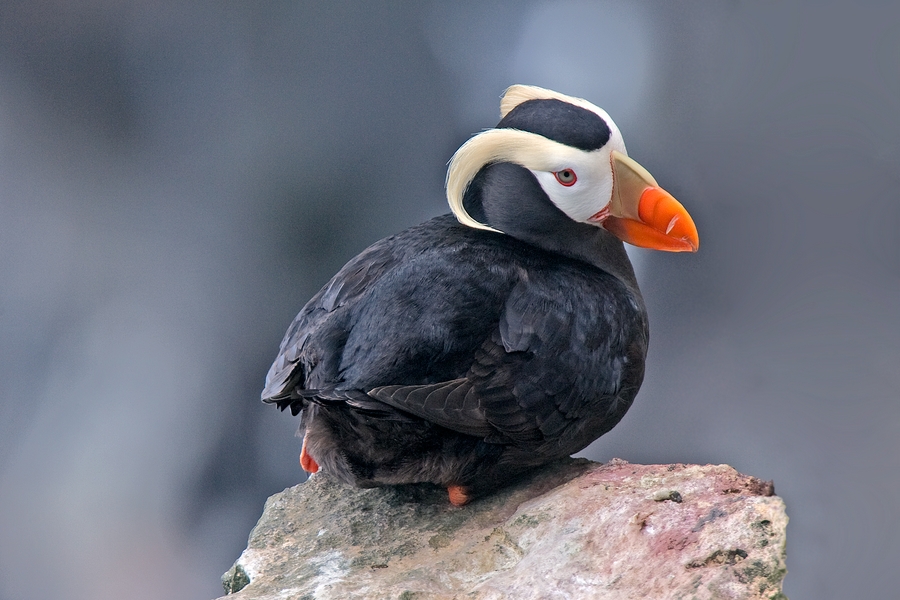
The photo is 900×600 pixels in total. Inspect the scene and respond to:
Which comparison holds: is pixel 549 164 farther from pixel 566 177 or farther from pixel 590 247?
pixel 590 247

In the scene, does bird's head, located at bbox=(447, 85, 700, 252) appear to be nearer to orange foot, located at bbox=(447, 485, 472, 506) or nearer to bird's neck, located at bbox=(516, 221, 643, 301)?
bird's neck, located at bbox=(516, 221, 643, 301)

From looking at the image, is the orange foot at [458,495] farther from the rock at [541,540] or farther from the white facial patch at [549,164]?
the white facial patch at [549,164]

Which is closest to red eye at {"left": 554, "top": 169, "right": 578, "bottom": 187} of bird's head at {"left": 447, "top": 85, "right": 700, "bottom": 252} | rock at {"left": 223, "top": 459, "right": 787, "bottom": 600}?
bird's head at {"left": 447, "top": 85, "right": 700, "bottom": 252}

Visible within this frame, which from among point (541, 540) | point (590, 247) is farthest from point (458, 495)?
point (590, 247)

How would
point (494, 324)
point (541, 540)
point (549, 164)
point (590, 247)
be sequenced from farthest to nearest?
1. point (590, 247)
2. point (549, 164)
3. point (494, 324)
4. point (541, 540)

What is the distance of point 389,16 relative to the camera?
8.60 ft

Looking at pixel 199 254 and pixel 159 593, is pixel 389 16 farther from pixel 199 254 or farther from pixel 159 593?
pixel 159 593

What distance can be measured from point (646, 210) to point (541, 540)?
2.38ft

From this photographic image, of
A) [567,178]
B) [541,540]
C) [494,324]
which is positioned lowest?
[541,540]

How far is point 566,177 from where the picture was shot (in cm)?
179

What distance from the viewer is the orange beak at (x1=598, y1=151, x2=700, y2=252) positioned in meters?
1.80

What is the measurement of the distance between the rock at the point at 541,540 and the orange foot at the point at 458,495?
0.7 inches

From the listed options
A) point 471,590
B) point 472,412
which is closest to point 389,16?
point 472,412

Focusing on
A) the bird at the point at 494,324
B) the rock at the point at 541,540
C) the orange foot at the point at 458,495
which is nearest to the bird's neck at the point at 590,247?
the bird at the point at 494,324
